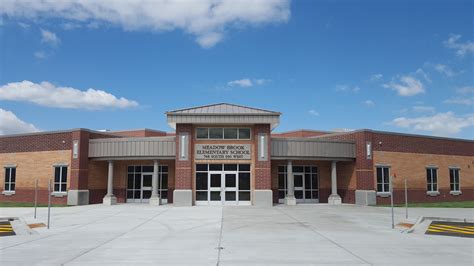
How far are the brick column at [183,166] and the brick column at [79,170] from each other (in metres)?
6.96

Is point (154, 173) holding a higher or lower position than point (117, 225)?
higher

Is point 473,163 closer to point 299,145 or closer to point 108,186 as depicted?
point 299,145

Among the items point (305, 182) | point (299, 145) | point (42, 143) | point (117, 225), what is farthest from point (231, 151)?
point (42, 143)

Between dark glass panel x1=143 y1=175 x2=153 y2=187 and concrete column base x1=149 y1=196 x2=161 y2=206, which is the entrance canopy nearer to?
concrete column base x1=149 y1=196 x2=161 y2=206

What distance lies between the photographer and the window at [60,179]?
28281mm

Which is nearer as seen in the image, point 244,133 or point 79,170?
point 244,133

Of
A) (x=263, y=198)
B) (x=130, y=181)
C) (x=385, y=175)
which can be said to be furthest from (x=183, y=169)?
(x=385, y=175)

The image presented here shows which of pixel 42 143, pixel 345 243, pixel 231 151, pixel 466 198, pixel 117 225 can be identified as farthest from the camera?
pixel 466 198

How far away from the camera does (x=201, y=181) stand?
85.6ft

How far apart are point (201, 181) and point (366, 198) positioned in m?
11.0

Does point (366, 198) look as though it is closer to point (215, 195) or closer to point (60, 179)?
point (215, 195)

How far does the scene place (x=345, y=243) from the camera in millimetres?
11742

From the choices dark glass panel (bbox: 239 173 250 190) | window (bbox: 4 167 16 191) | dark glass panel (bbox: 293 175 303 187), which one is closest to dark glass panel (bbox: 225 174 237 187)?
dark glass panel (bbox: 239 173 250 190)

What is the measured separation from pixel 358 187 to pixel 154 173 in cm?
1379
